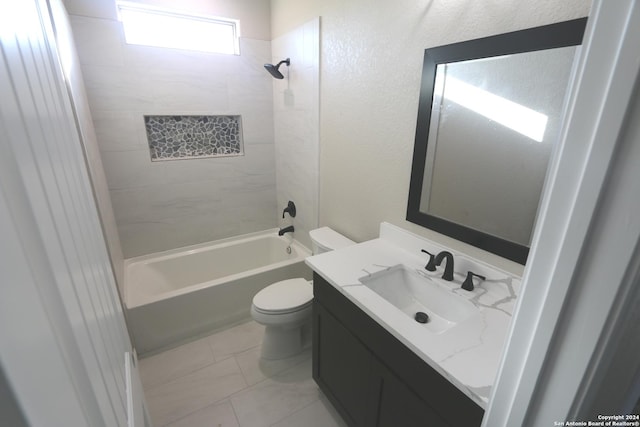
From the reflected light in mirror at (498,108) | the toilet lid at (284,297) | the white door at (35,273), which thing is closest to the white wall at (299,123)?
the toilet lid at (284,297)

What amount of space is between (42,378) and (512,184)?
52.6 inches

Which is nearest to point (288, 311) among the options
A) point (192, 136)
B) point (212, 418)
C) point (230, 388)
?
point (230, 388)

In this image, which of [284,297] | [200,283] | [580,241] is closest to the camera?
[580,241]

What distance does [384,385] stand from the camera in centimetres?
112

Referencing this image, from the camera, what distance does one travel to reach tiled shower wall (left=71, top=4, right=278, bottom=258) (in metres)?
2.07

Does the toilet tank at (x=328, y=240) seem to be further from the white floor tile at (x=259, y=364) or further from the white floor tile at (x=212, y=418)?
the white floor tile at (x=212, y=418)

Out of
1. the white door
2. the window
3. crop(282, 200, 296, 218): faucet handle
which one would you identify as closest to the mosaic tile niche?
the window

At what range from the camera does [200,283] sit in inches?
97.3

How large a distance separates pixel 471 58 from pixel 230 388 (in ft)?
7.00

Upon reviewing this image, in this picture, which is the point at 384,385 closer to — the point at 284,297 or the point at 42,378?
the point at 284,297

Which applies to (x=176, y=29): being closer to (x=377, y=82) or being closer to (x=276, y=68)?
(x=276, y=68)

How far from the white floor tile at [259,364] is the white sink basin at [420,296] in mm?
955

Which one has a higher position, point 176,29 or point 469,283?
point 176,29

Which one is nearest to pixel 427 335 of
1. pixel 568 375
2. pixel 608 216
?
pixel 568 375
